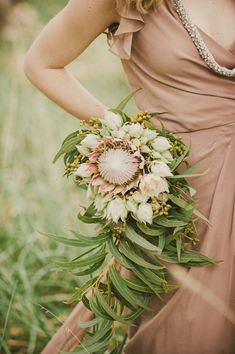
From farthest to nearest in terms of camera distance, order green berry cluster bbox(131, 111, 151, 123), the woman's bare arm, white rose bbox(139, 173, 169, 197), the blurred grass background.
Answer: the blurred grass background
the woman's bare arm
green berry cluster bbox(131, 111, 151, 123)
white rose bbox(139, 173, 169, 197)

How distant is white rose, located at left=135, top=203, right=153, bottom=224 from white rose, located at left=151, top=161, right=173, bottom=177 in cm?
8

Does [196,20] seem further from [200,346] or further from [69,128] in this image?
[69,128]

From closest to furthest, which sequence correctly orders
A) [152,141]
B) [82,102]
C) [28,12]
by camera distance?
1. [152,141]
2. [82,102]
3. [28,12]

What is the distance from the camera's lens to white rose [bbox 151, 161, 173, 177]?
1.57 metres

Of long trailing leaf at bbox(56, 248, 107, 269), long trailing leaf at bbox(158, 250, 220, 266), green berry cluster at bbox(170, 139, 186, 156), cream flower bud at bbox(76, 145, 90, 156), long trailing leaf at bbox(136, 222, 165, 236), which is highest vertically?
cream flower bud at bbox(76, 145, 90, 156)

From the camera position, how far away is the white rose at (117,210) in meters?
1.58

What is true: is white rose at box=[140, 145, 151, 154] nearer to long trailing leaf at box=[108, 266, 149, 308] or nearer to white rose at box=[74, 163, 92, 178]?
white rose at box=[74, 163, 92, 178]

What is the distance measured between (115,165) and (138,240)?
0.66 ft

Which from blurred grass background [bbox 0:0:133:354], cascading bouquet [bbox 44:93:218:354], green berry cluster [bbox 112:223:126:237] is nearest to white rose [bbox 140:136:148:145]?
cascading bouquet [bbox 44:93:218:354]

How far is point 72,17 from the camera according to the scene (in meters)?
1.81

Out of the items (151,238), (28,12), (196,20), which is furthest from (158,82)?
(28,12)

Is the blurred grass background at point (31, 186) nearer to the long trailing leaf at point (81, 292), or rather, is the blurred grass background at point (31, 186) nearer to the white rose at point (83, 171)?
the long trailing leaf at point (81, 292)

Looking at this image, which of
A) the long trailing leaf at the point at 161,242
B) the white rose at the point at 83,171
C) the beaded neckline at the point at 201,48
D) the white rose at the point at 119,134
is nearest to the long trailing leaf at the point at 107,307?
the long trailing leaf at the point at 161,242

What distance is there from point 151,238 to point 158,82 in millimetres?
445
